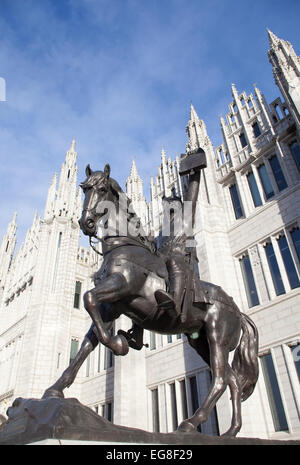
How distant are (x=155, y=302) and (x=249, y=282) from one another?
11.9 metres

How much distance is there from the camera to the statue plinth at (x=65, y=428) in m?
2.41

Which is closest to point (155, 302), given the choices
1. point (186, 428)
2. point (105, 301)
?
point (105, 301)

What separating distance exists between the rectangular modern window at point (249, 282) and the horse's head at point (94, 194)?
37.3 ft

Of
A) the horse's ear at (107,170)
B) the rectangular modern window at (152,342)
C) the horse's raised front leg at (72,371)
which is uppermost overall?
the rectangular modern window at (152,342)

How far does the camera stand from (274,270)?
1437 cm

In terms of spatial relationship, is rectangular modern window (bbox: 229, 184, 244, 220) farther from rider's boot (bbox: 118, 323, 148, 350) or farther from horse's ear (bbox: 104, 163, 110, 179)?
rider's boot (bbox: 118, 323, 148, 350)

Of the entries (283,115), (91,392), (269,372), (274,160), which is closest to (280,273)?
(269,372)

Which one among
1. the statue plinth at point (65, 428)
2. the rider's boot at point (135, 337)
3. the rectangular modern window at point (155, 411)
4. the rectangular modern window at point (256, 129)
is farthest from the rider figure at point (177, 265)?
the rectangular modern window at point (155, 411)

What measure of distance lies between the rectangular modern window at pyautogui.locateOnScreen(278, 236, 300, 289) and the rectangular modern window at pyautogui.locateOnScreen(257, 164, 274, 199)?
2.54 meters

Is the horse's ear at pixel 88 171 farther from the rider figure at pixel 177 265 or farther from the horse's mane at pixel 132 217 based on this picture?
the rider figure at pixel 177 265

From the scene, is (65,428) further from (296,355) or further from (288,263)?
(288,263)

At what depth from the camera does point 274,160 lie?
16.4m

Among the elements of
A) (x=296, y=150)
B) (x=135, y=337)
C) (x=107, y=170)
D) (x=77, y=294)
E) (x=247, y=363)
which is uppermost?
(x=77, y=294)
